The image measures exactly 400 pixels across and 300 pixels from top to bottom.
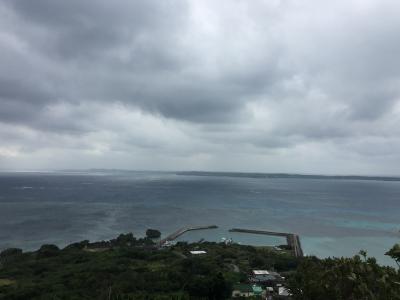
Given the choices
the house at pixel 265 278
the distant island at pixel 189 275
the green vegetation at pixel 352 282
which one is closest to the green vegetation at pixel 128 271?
the distant island at pixel 189 275

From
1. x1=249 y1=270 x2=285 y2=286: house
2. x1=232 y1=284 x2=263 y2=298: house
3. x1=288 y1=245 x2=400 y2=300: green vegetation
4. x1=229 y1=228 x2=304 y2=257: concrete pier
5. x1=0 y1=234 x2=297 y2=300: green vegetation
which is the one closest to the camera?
x1=288 y1=245 x2=400 y2=300: green vegetation

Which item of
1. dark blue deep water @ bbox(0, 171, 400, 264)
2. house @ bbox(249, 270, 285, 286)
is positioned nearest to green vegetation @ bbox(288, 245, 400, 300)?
house @ bbox(249, 270, 285, 286)

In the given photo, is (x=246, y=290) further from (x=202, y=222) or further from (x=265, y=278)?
(x=202, y=222)

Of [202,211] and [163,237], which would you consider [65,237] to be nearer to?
[163,237]

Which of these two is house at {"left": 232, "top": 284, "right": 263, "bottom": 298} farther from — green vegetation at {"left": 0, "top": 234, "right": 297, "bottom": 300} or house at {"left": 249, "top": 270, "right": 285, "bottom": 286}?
house at {"left": 249, "top": 270, "right": 285, "bottom": 286}

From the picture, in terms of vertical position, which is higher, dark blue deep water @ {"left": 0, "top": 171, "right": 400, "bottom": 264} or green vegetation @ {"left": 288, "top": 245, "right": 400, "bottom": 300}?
green vegetation @ {"left": 288, "top": 245, "right": 400, "bottom": 300}

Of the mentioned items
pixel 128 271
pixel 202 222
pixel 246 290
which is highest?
pixel 128 271

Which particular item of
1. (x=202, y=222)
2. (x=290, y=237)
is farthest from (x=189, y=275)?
(x=202, y=222)
